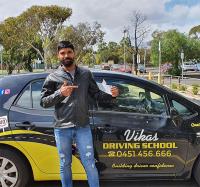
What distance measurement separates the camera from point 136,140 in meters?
5.05

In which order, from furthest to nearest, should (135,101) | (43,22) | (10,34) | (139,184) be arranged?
(10,34), (43,22), (139,184), (135,101)

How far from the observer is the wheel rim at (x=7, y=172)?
5035 mm

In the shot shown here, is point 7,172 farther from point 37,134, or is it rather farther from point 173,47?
point 173,47

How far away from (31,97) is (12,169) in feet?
2.75

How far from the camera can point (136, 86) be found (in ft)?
17.3

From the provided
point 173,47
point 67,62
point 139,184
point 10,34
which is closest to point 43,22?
point 10,34

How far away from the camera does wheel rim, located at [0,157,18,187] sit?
5.04 meters

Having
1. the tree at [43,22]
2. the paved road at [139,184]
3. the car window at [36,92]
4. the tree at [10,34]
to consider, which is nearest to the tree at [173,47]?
the tree at [43,22]

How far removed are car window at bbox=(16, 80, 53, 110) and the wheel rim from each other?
25.9 inches

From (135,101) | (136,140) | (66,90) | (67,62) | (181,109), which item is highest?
(67,62)

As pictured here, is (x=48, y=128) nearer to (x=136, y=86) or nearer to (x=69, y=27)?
(x=136, y=86)

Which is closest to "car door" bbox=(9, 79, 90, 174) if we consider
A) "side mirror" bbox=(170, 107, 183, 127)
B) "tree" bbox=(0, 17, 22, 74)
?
"side mirror" bbox=(170, 107, 183, 127)

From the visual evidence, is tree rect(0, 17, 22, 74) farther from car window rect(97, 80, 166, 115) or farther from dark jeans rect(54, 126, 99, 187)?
dark jeans rect(54, 126, 99, 187)

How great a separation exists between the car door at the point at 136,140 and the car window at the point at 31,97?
2.26 ft
